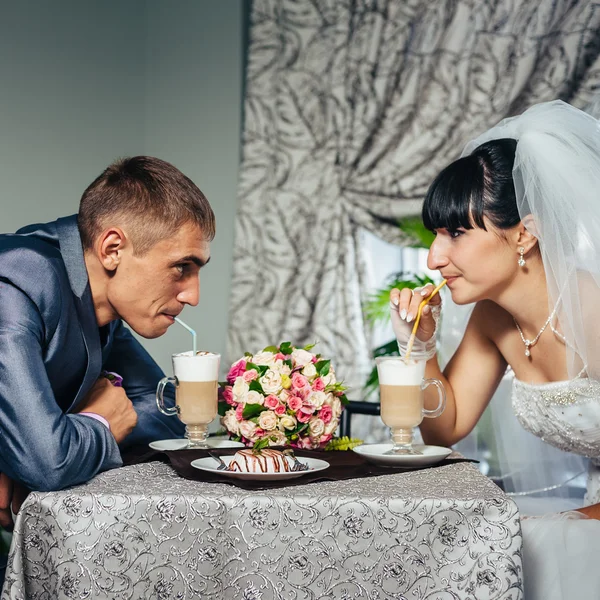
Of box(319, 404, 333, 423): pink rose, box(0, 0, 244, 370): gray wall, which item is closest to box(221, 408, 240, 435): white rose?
box(319, 404, 333, 423): pink rose

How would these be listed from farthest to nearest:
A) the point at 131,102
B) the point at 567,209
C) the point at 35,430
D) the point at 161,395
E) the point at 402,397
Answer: the point at 131,102, the point at 567,209, the point at 161,395, the point at 402,397, the point at 35,430

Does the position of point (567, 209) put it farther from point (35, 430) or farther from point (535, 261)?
point (35, 430)

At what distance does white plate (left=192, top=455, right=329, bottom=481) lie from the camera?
1.52m

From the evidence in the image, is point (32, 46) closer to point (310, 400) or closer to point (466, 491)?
point (310, 400)

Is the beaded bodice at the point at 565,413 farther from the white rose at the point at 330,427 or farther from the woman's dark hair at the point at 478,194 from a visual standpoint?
the white rose at the point at 330,427

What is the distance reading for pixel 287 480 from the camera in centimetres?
152

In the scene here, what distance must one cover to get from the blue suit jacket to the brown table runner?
13 centimetres

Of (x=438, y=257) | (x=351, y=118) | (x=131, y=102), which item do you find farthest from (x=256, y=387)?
(x=131, y=102)

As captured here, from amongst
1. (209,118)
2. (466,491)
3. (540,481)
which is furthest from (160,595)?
(209,118)

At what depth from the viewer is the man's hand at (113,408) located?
1.81 m

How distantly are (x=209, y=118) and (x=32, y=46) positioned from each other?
1345 mm

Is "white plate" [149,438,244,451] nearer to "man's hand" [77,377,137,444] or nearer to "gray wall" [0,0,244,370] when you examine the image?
"man's hand" [77,377,137,444]

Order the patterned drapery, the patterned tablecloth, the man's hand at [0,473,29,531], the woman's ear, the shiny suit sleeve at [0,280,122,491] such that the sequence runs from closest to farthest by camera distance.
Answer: the patterned tablecloth
the shiny suit sleeve at [0,280,122,491]
the man's hand at [0,473,29,531]
the woman's ear
the patterned drapery

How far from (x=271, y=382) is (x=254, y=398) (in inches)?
2.2
